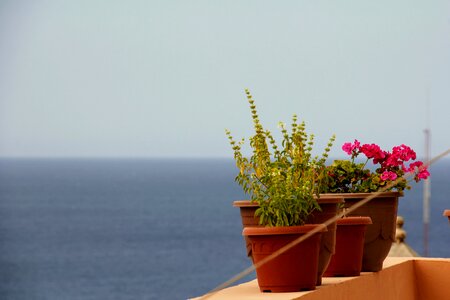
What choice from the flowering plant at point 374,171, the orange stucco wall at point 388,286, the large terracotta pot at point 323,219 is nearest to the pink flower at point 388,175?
the flowering plant at point 374,171

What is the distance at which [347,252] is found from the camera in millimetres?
4590

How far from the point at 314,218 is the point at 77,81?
125m

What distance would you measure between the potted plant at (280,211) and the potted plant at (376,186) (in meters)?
0.46

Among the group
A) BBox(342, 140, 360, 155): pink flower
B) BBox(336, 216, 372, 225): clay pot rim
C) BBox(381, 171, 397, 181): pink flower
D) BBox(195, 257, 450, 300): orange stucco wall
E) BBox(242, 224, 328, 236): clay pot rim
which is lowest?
BBox(195, 257, 450, 300): orange stucco wall

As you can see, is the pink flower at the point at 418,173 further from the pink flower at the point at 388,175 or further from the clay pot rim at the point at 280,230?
the clay pot rim at the point at 280,230

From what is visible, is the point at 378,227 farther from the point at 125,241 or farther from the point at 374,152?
the point at 125,241

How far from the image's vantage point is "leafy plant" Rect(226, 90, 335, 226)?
4094mm

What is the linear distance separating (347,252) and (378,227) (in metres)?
0.29

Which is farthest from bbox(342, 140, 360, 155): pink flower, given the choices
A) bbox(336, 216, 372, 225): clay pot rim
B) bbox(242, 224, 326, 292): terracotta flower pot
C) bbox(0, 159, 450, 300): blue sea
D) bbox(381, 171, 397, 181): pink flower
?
bbox(0, 159, 450, 300): blue sea

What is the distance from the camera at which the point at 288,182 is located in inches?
164

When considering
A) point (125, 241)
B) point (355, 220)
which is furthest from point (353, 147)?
point (125, 241)

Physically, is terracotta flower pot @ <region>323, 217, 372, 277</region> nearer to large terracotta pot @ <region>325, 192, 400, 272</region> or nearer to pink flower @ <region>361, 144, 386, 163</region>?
large terracotta pot @ <region>325, 192, 400, 272</region>

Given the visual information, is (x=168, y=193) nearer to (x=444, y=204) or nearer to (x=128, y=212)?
(x=128, y=212)

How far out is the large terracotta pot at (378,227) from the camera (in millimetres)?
4770
